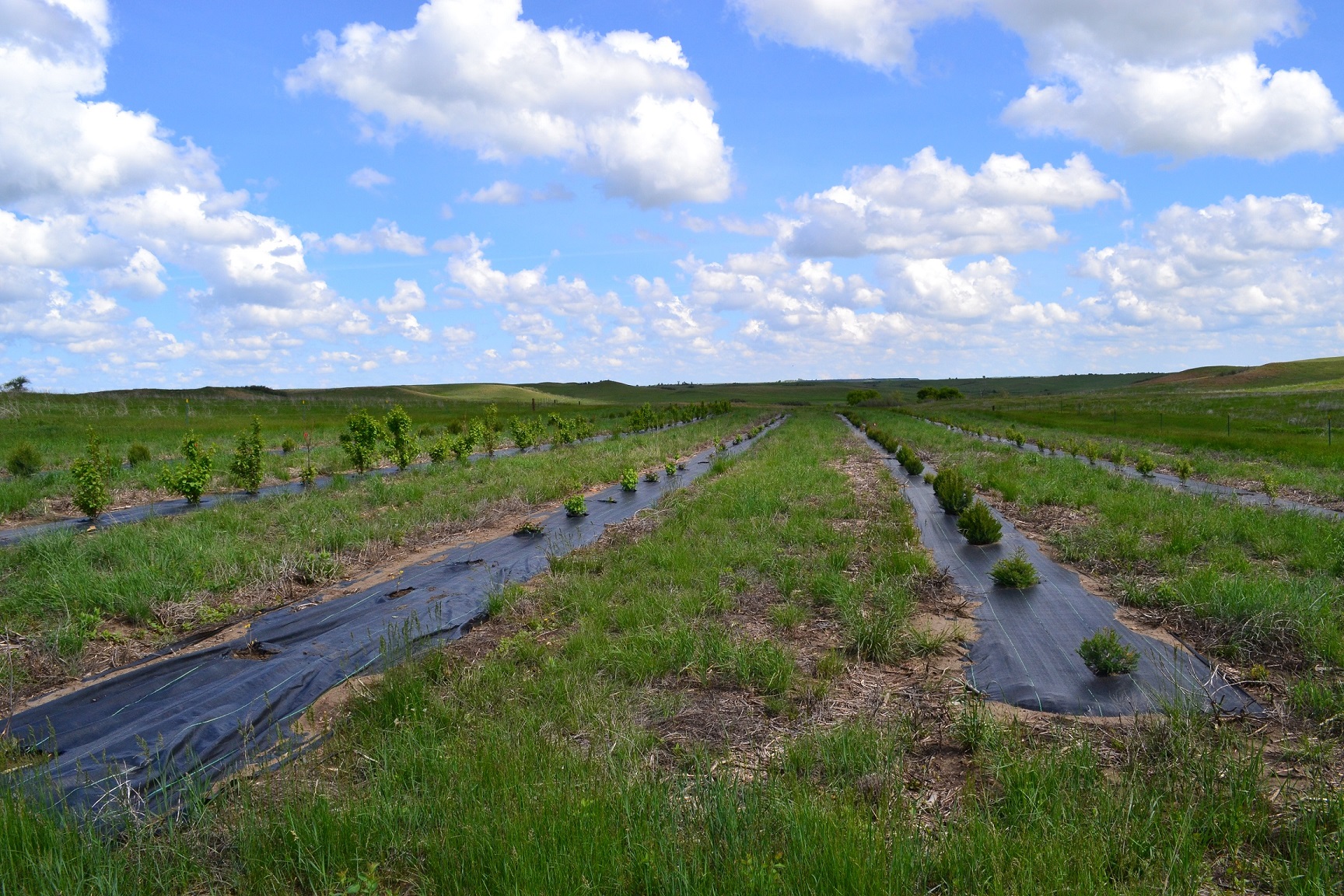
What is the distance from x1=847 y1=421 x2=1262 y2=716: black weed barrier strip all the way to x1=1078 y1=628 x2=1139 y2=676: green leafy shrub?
0.24 ft

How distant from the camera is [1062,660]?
20.4 ft

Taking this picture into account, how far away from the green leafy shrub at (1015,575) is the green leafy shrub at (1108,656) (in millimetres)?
2510

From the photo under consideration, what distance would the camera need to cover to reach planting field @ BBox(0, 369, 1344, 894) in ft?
10.7

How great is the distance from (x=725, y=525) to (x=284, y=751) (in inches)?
302

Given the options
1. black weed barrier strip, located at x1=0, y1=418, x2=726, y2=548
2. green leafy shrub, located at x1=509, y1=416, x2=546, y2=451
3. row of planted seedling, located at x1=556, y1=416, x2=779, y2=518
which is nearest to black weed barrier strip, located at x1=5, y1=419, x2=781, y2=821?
row of planted seedling, located at x1=556, y1=416, x2=779, y2=518

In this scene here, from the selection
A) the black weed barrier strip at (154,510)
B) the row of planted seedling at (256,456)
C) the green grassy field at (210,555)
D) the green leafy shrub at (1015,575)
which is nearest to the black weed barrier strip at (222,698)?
the green grassy field at (210,555)

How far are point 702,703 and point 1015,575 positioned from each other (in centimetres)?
490

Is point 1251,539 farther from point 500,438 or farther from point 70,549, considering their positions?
point 500,438

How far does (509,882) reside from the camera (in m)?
3.04

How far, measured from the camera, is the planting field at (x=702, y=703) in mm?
3270

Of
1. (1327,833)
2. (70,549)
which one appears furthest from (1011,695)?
(70,549)

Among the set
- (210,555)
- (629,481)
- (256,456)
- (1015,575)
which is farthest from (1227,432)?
(210,555)

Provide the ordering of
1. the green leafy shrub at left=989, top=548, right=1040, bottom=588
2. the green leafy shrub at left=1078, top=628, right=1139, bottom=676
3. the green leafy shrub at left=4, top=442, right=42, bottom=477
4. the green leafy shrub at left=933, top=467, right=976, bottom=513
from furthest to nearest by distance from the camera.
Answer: the green leafy shrub at left=4, top=442, right=42, bottom=477 → the green leafy shrub at left=933, top=467, right=976, bottom=513 → the green leafy shrub at left=989, top=548, right=1040, bottom=588 → the green leafy shrub at left=1078, top=628, right=1139, bottom=676

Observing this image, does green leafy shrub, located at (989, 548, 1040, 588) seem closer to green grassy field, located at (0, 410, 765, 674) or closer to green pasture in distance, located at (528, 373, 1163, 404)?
green grassy field, located at (0, 410, 765, 674)
